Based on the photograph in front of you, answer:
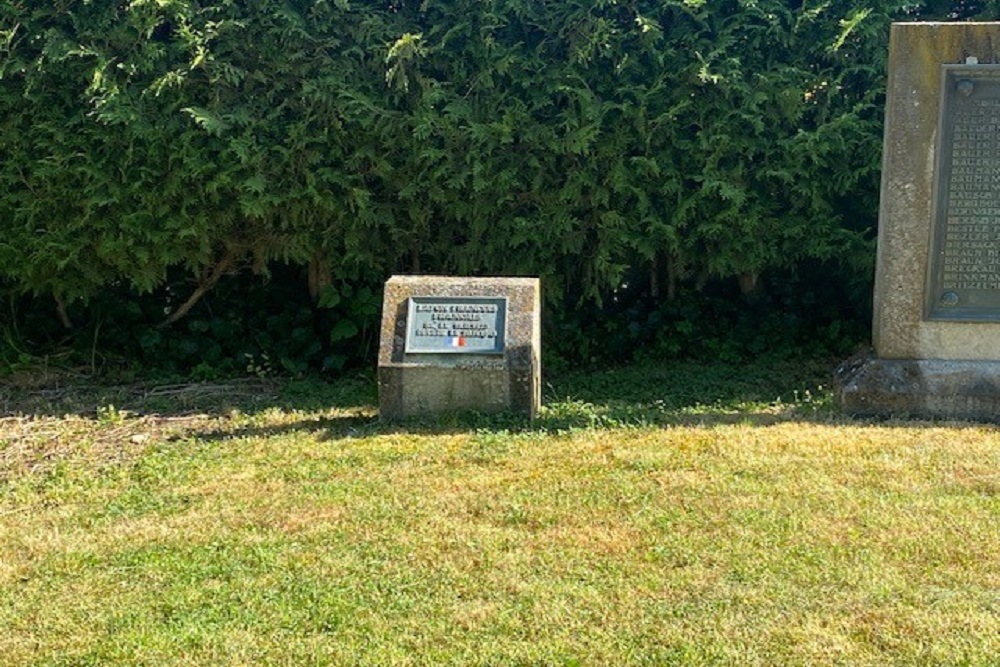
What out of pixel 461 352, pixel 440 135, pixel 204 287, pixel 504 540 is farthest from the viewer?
pixel 204 287

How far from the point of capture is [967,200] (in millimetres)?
5656

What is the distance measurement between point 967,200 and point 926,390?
1081mm

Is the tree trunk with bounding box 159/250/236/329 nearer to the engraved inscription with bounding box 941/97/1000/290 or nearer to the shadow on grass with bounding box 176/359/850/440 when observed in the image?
the shadow on grass with bounding box 176/359/850/440

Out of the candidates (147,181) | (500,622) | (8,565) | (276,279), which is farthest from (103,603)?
(276,279)

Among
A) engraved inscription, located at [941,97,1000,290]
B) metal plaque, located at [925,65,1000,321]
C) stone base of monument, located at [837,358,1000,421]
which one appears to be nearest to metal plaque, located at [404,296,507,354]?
stone base of monument, located at [837,358,1000,421]

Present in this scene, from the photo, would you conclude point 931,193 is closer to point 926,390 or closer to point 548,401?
point 926,390

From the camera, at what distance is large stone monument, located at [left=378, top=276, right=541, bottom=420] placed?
5562mm

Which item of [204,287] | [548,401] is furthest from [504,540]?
[204,287]

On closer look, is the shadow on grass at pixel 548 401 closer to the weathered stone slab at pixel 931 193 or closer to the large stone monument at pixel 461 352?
the large stone monument at pixel 461 352

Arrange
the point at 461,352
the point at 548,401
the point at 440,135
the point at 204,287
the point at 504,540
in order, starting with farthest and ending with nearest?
the point at 204,287, the point at 440,135, the point at 548,401, the point at 461,352, the point at 504,540

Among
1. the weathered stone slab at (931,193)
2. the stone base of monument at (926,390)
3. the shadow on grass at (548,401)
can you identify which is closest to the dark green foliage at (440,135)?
the shadow on grass at (548,401)

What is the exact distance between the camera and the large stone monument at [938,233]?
18.1ft

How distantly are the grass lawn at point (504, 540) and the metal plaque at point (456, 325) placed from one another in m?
0.42

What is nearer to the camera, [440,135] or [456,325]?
[456,325]
